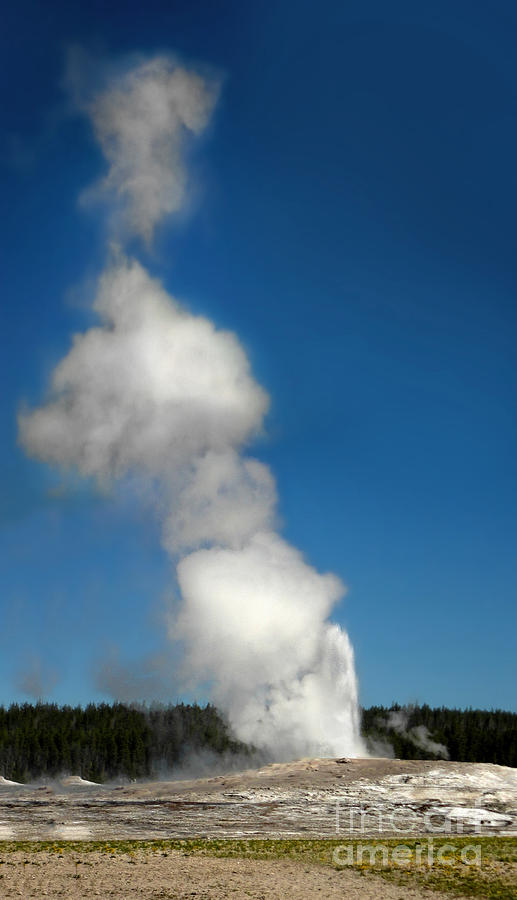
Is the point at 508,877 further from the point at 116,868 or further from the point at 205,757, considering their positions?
the point at 205,757

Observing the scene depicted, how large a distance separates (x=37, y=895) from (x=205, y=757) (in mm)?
111519

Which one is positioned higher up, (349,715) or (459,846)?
(349,715)

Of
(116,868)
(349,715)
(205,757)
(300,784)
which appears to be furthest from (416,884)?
(205,757)

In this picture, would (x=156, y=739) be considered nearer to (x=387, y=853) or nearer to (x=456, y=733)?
(x=456, y=733)

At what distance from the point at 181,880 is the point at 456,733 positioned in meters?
99.9

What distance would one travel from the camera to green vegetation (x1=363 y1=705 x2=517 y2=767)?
110438mm

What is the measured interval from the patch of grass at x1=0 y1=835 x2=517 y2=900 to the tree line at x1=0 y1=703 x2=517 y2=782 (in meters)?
75.0

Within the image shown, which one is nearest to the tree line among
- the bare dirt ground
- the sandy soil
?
the bare dirt ground

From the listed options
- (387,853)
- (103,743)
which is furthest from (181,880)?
(103,743)

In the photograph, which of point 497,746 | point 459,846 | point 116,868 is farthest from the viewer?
point 497,746

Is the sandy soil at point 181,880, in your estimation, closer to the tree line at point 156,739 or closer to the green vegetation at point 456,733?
the tree line at point 156,739

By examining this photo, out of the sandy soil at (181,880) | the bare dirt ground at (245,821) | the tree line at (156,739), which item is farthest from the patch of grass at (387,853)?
the tree line at (156,739)

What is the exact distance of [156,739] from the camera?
134250 mm

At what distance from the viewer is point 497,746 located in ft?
362
